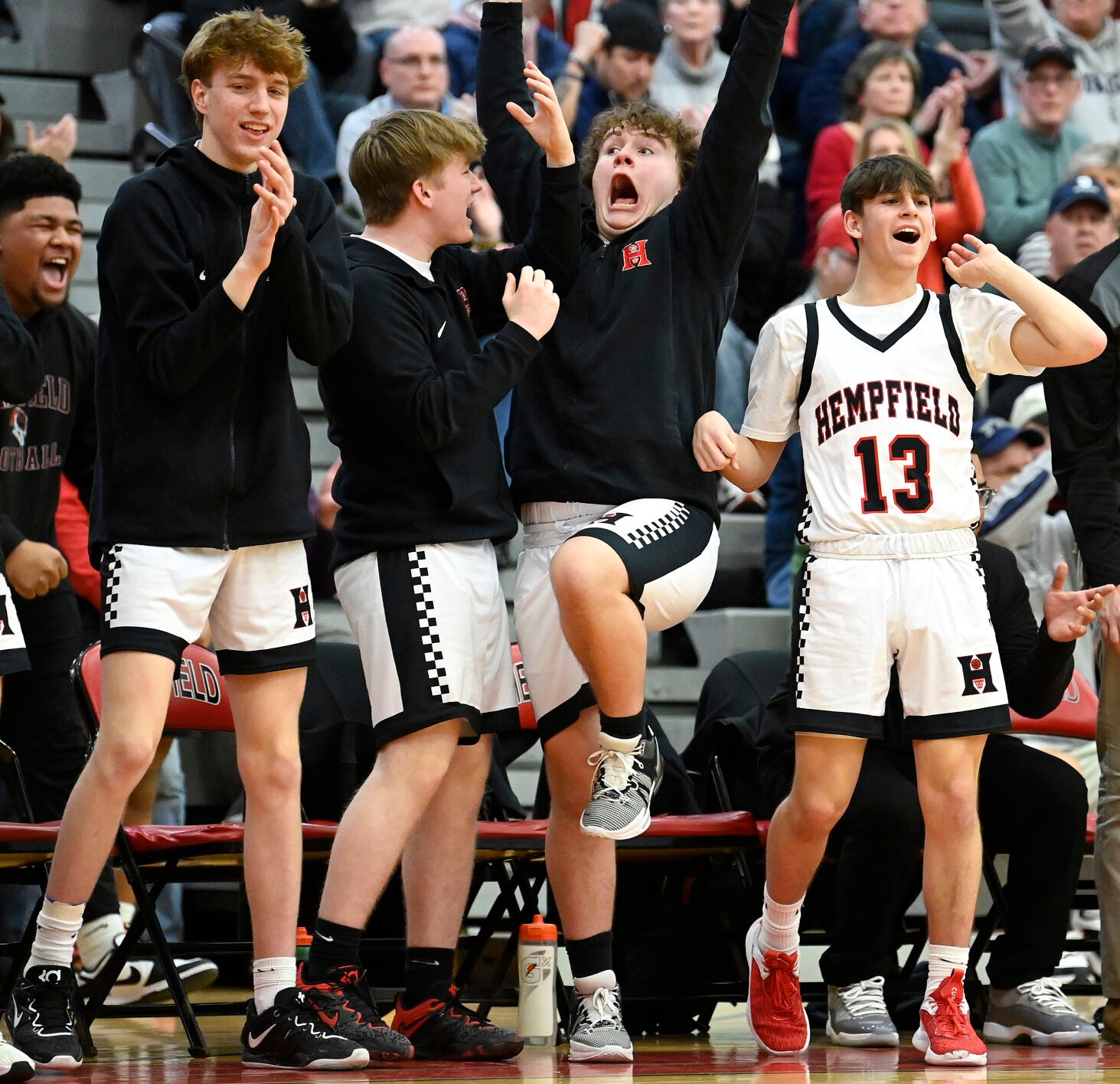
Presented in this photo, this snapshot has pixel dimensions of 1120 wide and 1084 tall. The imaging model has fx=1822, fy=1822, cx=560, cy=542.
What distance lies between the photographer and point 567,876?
404 centimetres

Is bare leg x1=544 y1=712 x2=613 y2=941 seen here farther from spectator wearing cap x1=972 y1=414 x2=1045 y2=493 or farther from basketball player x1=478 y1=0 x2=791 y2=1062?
spectator wearing cap x1=972 y1=414 x2=1045 y2=493

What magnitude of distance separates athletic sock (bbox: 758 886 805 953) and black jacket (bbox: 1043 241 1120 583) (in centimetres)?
115

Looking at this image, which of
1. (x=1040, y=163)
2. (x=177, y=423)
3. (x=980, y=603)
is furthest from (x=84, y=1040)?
(x=1040, y=163)

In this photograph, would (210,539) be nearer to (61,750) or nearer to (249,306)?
(249,306)

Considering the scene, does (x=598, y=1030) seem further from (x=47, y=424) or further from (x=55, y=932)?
(x=47, y=424)

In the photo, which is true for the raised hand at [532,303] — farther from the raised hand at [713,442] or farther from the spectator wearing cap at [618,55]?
the spectator wearing cap at [618,55]

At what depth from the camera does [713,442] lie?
400cm

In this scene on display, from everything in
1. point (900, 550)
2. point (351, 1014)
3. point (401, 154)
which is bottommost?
point (351, 1014)

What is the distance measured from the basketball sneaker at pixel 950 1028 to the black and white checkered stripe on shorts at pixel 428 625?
4.23 feet

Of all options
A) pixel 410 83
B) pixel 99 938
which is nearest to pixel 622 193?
pixel 99 938

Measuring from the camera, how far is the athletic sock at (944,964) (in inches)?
160

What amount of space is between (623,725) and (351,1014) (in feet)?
2.67

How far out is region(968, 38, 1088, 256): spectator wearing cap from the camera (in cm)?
859

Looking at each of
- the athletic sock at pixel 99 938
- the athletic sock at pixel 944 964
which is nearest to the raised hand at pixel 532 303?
the athletic sock at pixel 944 964
